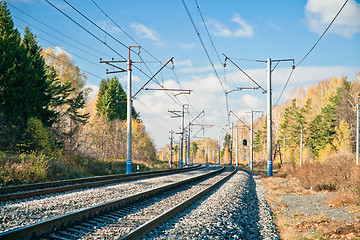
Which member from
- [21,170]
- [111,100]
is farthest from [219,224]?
[111,100]

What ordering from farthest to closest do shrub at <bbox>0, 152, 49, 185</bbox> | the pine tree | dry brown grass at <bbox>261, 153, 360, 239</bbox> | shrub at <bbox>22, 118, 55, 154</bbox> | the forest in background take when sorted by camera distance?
the pine tree, shrub at <bbox>22, 118, 55, 154</bbox>, the forest in background, shrub at <bbox>0, 152, 49, 185</bbox>, dry brown grass at <bbox>261, 153, 360, 239</bbox>

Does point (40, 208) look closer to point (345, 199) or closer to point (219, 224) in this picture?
point (219, 224)

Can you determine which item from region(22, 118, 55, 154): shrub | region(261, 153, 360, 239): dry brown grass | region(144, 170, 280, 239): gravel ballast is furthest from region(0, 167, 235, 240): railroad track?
region(22, 118, 55, 154): shrub

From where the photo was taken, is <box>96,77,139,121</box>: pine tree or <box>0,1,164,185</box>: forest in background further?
<box>96,77,139,121</box>: pine tree

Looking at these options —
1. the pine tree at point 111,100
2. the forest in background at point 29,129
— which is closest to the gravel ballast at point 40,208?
the forest in background at point 29,129

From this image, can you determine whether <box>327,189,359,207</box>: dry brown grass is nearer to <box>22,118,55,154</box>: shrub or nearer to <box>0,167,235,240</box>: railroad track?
<box>0,167,235,240</box>: railroad track

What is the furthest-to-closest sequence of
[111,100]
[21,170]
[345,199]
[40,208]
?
[111,100] → [21,170] → [345,199] → [40,208]

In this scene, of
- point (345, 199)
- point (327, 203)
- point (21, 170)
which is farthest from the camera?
point (21, 170)

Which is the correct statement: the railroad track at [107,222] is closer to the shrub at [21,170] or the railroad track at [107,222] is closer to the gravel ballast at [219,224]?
the gravel ballast at [219,224]

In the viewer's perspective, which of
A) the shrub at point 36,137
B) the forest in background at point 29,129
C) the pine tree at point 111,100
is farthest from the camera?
the pine tree at point 111,100

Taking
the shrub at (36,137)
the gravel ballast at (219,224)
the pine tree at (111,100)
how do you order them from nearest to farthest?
the gravel ballast at (219,224), the shrub at (36,137), the pine tree at (111,100)

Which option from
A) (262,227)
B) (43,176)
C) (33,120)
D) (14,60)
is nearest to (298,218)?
(262,227)

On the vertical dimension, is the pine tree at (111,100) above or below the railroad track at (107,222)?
above

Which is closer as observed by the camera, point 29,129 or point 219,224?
point 219,224
